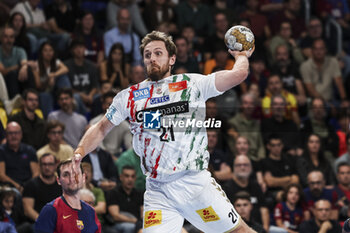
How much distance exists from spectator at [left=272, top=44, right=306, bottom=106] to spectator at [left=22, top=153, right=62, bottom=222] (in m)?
6.26

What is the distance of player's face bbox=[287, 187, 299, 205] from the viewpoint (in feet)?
41.0

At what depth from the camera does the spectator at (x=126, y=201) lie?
11727 millimetres

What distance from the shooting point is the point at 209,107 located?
548 inches

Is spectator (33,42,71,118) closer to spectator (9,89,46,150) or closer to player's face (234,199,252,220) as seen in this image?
spectator (9,89,46,150)

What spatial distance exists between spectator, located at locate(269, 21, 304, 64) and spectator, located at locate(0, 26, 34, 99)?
19.5ft

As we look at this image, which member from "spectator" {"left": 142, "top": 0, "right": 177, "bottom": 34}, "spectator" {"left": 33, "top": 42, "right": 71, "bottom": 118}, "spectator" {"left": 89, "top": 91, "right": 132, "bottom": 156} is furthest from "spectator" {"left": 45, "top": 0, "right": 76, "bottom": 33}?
"spectator" {"left": 89, "top": 91, "right": 132, "bottom": 156}

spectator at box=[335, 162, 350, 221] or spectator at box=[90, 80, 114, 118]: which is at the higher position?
spectator at box=[90, 80, 114, 118]

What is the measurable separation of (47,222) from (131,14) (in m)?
9.00

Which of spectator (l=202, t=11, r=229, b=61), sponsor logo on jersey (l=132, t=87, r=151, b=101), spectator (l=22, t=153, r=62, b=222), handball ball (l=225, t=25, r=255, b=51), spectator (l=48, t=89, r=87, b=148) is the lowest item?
spectator (l=22, t=153, r=62, b=222)

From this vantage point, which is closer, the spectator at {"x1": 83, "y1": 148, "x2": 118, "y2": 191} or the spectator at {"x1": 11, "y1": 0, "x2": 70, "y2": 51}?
the spectator at {"x1": 83, "y1": 148, "x2": 118, "y2": 191}

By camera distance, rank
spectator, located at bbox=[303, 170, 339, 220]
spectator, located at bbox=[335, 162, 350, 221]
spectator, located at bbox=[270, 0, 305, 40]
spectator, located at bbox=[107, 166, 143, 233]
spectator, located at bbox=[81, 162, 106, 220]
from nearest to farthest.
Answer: spectator, located at bbox=[81, 162, 106, 220], spectator, located at bbox=[107, 166, 143, 233], spectator, located at bbox=[303, 170, 339, 220], spectator, located at bbox=[335, 162, 350, 221], spectator, located at bbox=[270, 0, 305, 40]

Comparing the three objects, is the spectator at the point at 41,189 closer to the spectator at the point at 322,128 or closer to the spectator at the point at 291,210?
the spectator at the point at 291,210

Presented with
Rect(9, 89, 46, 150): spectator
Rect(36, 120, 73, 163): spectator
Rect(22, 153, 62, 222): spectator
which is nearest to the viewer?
Rect(22, 153, 62, 222): spectator

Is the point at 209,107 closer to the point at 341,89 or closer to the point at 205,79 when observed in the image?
the point at 341,89
